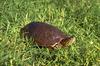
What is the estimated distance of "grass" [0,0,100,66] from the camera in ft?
12.0

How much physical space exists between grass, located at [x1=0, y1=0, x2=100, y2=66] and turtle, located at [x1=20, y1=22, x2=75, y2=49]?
0.10 m

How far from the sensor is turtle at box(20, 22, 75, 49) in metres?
4.06

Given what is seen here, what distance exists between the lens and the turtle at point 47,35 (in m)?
4.06

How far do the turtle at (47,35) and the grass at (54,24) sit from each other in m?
0.10

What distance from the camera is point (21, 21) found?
4582 millimetres

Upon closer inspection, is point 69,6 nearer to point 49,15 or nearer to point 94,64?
point 49,15

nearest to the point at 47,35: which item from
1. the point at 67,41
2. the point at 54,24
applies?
the point at 67,41

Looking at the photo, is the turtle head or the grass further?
the turtle head

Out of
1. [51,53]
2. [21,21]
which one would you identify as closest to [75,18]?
[21,21]

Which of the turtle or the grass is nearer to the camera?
the grass

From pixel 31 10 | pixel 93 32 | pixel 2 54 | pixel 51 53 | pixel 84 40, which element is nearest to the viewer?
pixel 2 54

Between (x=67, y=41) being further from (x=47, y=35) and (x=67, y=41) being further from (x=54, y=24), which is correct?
(x=54, y=24)

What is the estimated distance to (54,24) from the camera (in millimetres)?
4703

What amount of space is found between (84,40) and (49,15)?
0.90m
